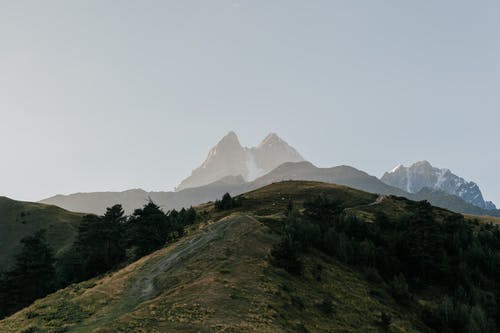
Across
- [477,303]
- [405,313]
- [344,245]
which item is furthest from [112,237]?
[477,303]

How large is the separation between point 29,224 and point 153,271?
117 metres

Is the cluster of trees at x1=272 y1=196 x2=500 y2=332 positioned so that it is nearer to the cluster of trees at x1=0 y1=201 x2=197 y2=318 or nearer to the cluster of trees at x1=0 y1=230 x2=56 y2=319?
the cluster of trees at x1=0 y1=201 x2=197 y2=318

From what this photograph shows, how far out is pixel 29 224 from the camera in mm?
142750

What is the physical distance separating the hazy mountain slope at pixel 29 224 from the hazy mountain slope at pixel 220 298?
8185 cm

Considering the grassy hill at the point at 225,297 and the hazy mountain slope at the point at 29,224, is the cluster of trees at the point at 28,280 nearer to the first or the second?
the grassy hill at the point at 225,297

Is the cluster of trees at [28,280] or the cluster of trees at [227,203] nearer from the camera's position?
the cluster of trees at [28,280]

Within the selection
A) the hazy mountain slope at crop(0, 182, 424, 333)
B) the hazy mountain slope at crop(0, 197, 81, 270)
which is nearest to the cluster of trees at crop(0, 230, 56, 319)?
the hazy mountain slope at crop(0, 182, 424, 333)

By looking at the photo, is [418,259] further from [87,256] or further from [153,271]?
[87,256]

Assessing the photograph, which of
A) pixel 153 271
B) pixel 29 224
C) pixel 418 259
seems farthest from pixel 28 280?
pixel 29 224

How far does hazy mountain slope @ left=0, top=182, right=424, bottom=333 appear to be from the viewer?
31.2 metres

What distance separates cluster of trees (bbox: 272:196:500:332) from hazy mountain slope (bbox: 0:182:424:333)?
2933 mm

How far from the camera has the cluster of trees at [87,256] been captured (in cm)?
6725

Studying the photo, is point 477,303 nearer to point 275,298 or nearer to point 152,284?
point 275,298

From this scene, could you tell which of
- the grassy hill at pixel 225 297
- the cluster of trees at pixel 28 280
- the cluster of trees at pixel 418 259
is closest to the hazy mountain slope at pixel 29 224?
the cluster of trees at pixel 28 280
